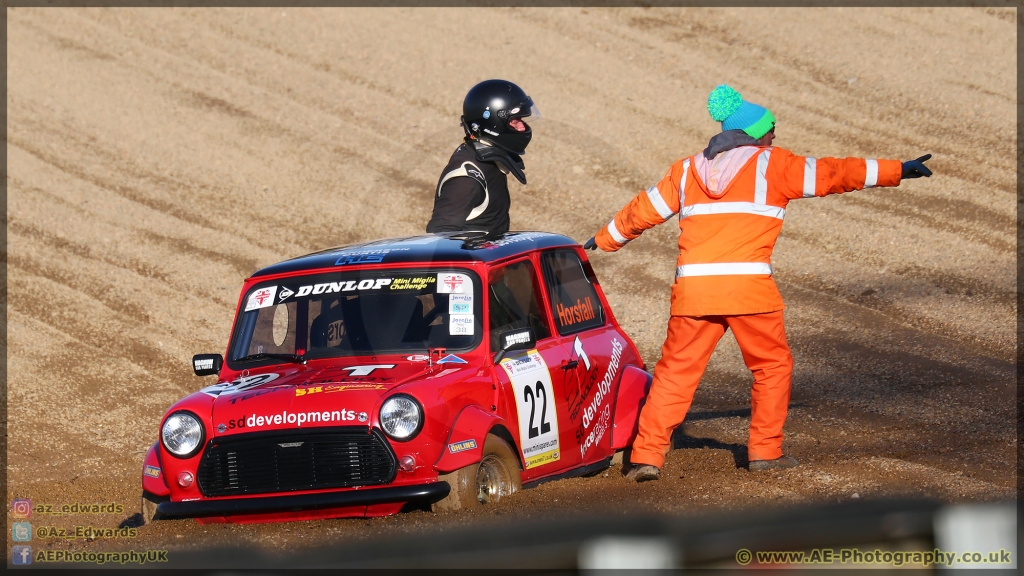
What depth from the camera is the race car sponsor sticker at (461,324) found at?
6.62m

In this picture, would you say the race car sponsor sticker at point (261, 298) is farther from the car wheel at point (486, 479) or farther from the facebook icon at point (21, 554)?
the facebook icon at point (21, 554)

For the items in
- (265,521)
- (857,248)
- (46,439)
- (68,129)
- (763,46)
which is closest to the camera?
(265,521)

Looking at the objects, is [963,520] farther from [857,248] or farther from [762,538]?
[857,248]

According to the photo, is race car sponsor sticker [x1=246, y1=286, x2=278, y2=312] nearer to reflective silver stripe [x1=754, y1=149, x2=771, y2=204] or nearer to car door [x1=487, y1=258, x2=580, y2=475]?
car door [x1=487, y1=258, x2=580, y2=475]

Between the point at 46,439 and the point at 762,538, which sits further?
the point at 46,439

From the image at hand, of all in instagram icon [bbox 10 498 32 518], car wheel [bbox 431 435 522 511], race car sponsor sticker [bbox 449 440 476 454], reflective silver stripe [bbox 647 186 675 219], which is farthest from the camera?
instagram icon [bbox 10 498 32 518]

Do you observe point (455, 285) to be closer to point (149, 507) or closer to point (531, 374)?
point (531, 374)

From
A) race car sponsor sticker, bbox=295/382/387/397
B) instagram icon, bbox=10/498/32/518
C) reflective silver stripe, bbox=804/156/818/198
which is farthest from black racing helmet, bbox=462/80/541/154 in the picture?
instagram icon, bbox=10/498/32/518

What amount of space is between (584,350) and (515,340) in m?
1.13

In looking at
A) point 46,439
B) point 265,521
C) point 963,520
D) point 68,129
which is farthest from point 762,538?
point 68,129

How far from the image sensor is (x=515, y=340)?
6383mm

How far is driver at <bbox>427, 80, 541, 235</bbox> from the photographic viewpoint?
8.07 metres

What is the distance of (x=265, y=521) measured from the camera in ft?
19.3

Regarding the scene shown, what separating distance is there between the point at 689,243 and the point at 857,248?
9.07 metres
